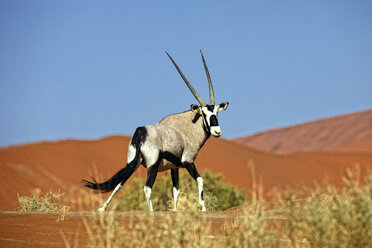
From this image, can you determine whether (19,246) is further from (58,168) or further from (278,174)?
(278,174)

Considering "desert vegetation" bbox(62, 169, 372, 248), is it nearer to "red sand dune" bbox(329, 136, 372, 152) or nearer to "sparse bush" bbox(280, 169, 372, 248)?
"sparse bush" bbox(280, 169, 372, 248)

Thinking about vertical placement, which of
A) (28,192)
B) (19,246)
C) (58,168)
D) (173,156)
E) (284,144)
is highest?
(284,144)

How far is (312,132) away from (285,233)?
12930 cm

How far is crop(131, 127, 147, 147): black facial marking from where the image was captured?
34.1 ft

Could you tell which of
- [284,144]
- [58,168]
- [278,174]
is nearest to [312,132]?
[284,144]

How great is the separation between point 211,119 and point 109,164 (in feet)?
109

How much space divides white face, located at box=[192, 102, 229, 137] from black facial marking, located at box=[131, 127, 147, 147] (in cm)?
134

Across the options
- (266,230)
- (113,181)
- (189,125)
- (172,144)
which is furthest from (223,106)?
(266,230)

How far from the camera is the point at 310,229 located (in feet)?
20.1

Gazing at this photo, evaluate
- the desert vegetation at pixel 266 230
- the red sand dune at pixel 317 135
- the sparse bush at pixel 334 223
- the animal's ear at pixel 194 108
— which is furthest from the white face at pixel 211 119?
the red sand dune at pixel 317 135

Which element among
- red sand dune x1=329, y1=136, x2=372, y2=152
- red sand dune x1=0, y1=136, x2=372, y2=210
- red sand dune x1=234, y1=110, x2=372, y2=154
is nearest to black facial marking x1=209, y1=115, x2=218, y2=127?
red sand dune x1=0, y1=136, x2=372, y2=210

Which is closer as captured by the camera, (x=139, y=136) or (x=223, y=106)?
(x=139, y=136)

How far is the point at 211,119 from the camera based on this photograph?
11.1 m

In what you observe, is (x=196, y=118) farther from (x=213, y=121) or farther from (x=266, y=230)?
(x=266, y=230)
